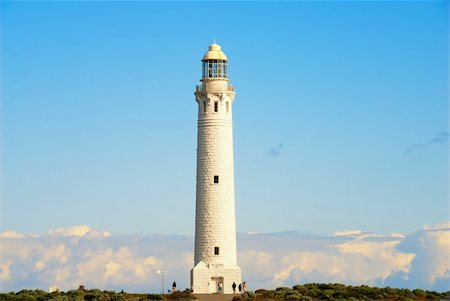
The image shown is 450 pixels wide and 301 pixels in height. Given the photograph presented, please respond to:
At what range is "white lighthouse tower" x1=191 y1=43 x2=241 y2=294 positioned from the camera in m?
108

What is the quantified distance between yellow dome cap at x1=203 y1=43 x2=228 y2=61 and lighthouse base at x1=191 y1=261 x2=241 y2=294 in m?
16.4

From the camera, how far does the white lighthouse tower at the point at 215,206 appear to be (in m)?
108

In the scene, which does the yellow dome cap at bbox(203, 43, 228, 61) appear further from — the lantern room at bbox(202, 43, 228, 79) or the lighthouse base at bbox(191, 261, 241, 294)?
the lighthouse base at bbox(191, 261, 241, 294)

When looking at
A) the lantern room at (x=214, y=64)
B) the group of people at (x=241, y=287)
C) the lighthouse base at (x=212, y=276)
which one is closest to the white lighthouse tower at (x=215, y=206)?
the lighthouse base at (x=212, y=276)

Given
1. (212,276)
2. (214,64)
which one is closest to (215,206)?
(212,276)

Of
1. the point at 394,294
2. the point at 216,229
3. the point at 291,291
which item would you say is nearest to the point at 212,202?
the point at 216,229

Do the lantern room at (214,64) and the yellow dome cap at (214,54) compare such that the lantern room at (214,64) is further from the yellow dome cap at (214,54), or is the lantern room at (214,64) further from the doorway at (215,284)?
the doorway at (215,284)

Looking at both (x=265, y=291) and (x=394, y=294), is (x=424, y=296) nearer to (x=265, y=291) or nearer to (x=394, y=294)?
(x=394, y=294)

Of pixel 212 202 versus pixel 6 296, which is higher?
pixel 212 202

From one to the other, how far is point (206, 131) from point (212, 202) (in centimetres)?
557

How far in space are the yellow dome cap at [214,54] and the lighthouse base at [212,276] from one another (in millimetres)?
16367

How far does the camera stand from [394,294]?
10825 centimetres

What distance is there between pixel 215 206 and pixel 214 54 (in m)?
12.2

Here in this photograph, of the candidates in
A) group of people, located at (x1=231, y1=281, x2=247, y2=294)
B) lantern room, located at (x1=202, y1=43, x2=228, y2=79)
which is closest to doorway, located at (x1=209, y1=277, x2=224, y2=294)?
group of people, located at (x1=231, y1=281, x2=247, y2=294)
